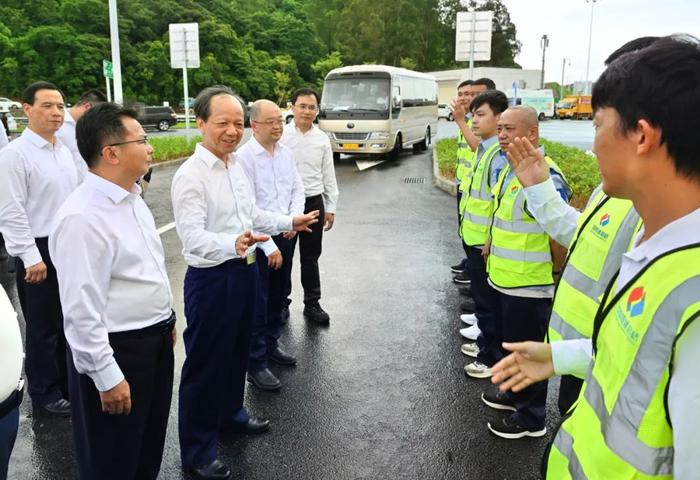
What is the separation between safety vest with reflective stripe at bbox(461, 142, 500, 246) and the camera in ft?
14.1

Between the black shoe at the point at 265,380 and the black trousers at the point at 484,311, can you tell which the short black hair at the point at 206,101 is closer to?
the black shoe at the point at 265,380

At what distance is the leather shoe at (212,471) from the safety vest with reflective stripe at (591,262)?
1811 millimetres

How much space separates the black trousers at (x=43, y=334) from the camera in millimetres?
3591

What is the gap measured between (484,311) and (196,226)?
7.61 feet

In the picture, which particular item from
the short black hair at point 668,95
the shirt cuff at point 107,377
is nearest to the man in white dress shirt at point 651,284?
the short black hair at point 668,95

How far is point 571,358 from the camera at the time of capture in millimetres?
1703

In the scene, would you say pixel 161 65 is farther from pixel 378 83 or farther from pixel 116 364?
pixel 116 364

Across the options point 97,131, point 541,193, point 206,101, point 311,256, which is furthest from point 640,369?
point 311,256

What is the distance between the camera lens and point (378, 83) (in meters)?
17.1

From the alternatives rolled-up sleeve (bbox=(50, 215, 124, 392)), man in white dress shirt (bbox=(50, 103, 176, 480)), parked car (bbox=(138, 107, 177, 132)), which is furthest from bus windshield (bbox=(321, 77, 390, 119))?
parked car (bbox=(138, 107, 177, 132))

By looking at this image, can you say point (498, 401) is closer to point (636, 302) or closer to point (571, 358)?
point (571, 358)

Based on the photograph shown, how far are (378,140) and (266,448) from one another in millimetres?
14241

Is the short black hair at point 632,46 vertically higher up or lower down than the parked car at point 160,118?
higher up

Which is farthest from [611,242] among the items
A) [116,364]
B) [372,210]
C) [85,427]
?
[372,210]
